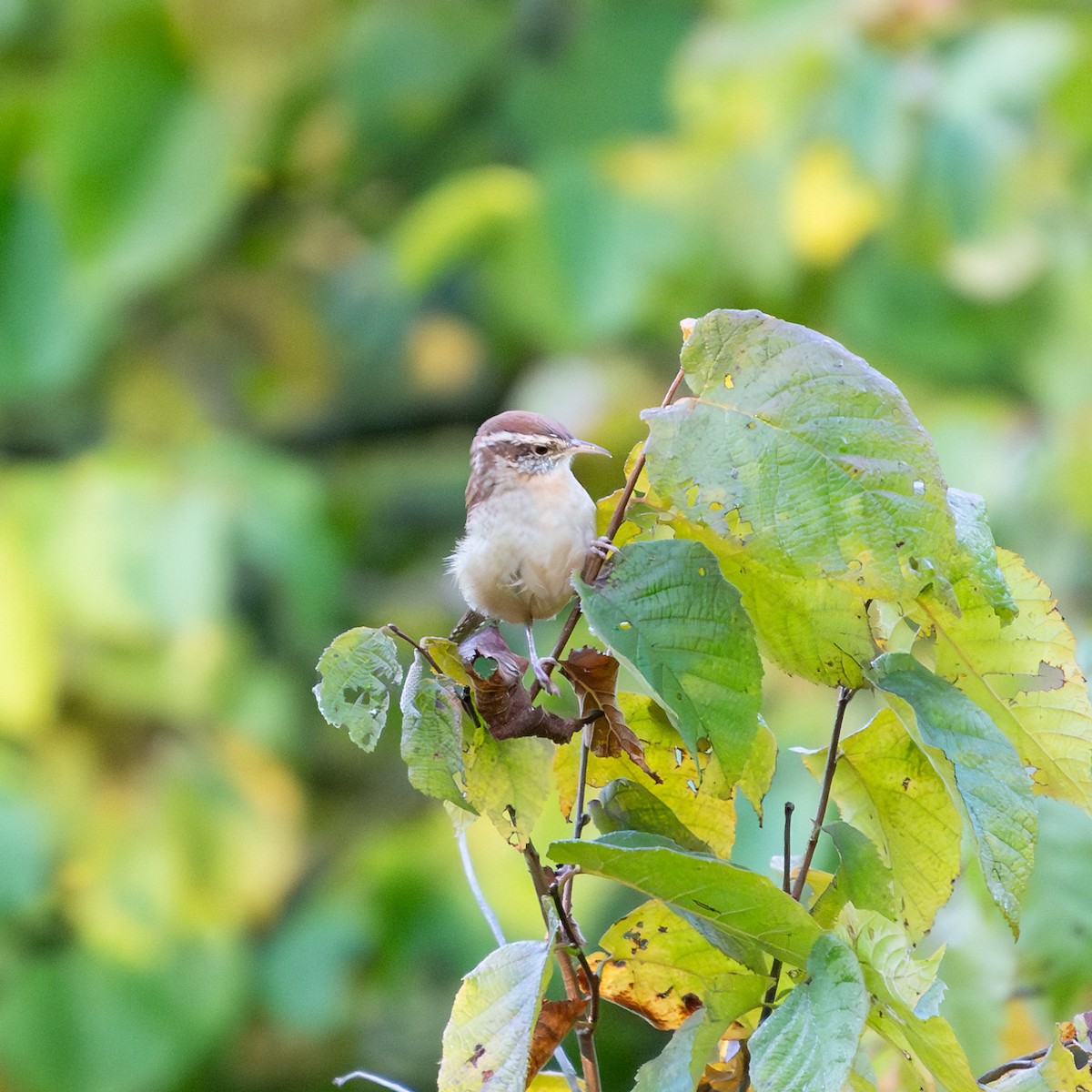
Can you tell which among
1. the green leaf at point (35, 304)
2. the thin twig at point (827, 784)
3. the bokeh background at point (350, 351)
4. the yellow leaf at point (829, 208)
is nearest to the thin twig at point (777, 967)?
the thin twig at point (827, 784)

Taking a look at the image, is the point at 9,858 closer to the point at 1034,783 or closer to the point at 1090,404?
the point at 1090,404

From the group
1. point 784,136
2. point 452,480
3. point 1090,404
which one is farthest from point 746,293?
point 452,480

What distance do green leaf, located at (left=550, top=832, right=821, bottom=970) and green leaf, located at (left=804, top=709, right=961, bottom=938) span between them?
0.57ft

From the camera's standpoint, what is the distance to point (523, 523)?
159 cm

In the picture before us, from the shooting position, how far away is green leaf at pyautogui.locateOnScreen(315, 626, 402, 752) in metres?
1.00

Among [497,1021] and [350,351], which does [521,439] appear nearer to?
[497,1021]

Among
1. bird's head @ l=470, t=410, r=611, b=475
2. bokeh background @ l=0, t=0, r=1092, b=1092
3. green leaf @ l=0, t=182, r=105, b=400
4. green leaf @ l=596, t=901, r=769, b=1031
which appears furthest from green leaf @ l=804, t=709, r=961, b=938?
green leaf @ l=0, t=182, r=105, b=400

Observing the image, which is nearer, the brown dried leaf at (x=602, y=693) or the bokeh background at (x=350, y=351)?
the brown dried leaf at (x=602, y=693)

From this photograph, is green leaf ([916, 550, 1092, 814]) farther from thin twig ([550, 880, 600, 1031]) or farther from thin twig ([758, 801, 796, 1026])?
thin twig ([550, 880, 600, 1031])

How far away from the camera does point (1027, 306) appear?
4.04 m

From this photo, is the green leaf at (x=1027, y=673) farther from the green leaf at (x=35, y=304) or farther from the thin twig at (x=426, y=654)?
the green leaf at (x=35, y=304)

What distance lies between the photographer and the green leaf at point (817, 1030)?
0.86 m

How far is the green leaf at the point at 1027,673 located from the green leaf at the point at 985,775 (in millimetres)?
67

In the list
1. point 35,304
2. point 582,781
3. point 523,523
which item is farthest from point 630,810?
point 35,304
